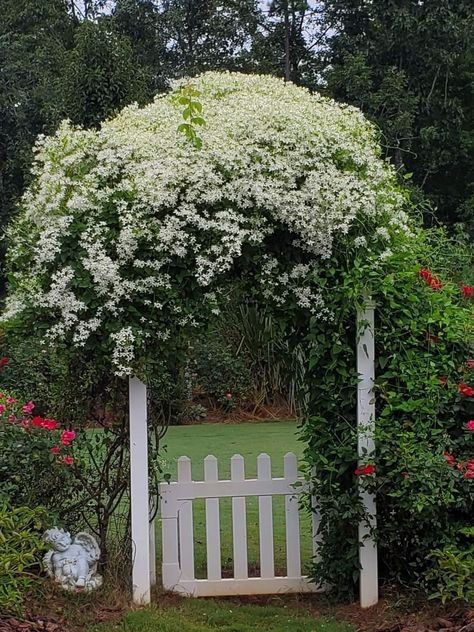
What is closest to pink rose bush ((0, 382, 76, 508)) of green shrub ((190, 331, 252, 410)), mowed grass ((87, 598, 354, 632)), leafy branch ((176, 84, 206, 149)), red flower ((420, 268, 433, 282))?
mowed grass ((87, 598, 354, 632))

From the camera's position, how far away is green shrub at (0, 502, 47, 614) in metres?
3.13

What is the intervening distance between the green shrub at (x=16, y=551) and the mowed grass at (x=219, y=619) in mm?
373

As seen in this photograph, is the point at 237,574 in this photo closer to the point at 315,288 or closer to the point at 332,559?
the point at 332,559

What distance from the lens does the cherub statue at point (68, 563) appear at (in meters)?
3.56

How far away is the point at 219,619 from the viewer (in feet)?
12.3

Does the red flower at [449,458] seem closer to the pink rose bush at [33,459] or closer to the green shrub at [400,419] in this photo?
the green shrub at [400,419]

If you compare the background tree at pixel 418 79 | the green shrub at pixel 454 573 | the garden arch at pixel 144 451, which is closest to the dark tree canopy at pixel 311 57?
the background tree at pixel 418 79

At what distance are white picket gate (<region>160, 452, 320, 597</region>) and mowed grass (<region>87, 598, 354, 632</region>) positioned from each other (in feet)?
0.44

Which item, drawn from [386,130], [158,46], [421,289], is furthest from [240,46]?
[421,289]

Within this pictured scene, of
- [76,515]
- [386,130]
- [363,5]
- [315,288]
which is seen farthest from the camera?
[363,5]

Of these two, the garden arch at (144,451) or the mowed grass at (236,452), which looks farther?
the mowed grass at (236,452)

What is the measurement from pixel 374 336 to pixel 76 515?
5.90 ft

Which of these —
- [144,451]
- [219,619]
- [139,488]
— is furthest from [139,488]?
[219,619]

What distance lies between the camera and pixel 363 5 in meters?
18.6
